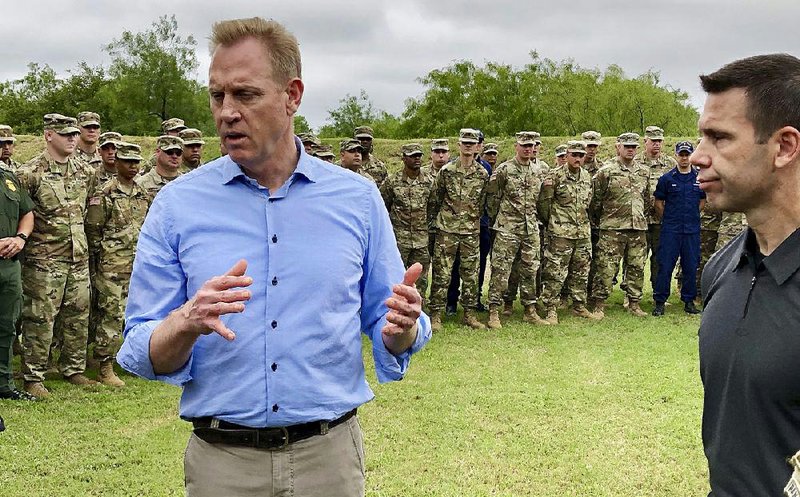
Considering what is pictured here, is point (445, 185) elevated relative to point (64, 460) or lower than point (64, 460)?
elevated

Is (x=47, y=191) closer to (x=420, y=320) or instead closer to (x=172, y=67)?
(x=420, y=320)

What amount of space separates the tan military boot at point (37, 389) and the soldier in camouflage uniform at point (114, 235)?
0.58m

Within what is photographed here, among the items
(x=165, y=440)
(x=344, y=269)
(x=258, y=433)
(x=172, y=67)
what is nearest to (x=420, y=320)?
(x=344, y=269)

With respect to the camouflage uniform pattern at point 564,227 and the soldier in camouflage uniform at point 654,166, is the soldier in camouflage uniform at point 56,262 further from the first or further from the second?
the soldier in camouflage uniform at point 654,166

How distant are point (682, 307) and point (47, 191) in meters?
8.50

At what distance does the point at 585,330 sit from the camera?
9.54 meters

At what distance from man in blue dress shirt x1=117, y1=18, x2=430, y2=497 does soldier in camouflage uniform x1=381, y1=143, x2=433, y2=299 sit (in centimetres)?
741

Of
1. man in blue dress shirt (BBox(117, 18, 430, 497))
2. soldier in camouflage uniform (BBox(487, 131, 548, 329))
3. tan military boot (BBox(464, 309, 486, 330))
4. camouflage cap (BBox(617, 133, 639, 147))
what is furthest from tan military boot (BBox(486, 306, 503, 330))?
man in blue dress shirt (BBox(117, 18, 430, 497))

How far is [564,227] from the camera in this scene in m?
10.1

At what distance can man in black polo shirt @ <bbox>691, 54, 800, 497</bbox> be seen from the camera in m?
1.82

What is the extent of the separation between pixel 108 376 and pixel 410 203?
13.7 ft

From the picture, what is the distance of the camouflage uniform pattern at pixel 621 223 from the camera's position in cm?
1037

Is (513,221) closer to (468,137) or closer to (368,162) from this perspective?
(468,137)

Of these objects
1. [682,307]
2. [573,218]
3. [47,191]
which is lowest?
[682,307]
